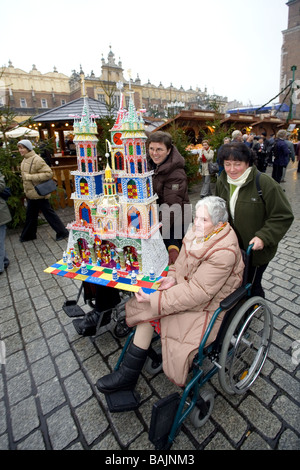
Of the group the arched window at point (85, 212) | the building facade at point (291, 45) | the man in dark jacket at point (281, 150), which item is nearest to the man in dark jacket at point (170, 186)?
the arched window at point (85, 212)

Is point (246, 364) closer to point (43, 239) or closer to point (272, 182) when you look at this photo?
point (272, 182)

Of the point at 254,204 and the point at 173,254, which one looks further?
the point at 173,254

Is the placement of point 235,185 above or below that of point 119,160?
below

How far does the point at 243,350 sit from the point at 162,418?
4.03 feet

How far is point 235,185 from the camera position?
253 centimetres

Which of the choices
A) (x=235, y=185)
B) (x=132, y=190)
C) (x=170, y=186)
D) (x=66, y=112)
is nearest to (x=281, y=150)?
(x=170, y=186)

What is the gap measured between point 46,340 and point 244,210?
8.54 ft

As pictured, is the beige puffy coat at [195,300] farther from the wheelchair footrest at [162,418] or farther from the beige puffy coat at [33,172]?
the beige puffy coat at [33,172]

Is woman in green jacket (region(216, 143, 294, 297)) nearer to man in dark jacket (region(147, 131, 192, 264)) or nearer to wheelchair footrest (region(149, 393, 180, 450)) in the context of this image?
man in dark jacket (region(147, 131, 192, 264))

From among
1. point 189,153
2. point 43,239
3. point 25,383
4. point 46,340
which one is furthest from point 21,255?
point 189,153

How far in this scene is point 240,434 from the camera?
1938 mm

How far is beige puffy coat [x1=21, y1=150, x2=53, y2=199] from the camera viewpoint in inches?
208

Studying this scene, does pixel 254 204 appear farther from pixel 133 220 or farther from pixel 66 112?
pixel 66 112

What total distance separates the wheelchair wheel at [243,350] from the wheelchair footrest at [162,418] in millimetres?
418
